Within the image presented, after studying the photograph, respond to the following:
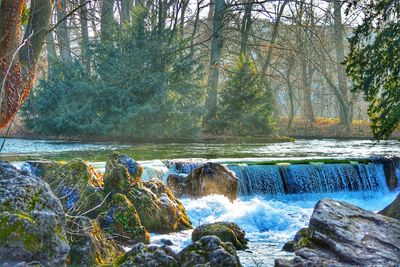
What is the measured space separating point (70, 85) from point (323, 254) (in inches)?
792

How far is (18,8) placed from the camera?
788 cm

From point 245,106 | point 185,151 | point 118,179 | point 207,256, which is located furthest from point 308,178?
point 245,106

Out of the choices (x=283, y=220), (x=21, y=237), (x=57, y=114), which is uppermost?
(x=57, y=114)

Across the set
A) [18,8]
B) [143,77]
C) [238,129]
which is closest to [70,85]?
[143,77]

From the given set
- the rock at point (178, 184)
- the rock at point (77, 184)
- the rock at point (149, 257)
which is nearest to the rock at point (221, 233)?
the rock at point (77, 184)

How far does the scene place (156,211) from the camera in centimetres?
996

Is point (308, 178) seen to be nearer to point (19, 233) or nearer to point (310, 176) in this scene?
point (310, 176)

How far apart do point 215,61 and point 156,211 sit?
692 inches

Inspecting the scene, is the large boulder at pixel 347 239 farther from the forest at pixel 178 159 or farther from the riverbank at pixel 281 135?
the riverbank at pixel 281 135

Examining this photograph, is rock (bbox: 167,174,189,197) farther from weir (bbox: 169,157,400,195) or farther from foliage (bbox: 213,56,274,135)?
foliage (bbox: 213,56,274,135)

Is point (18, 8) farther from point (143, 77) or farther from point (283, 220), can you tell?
point (143, 77)

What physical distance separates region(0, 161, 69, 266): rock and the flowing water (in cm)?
309

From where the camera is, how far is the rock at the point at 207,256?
257 inches

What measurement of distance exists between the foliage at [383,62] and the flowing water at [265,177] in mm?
2403
